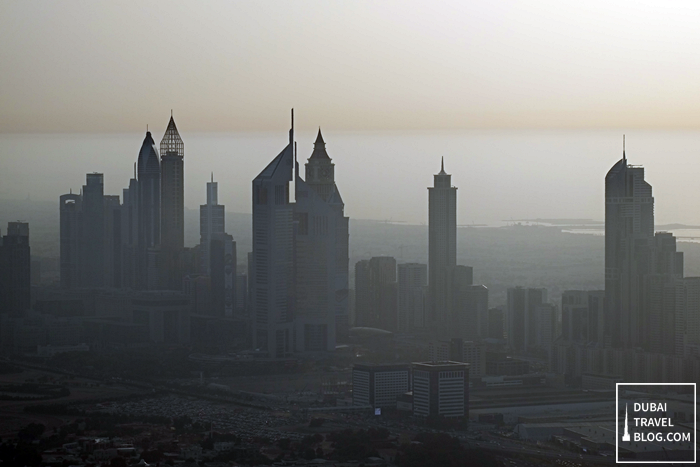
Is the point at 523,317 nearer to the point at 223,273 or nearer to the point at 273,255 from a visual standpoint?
the point at 273,255

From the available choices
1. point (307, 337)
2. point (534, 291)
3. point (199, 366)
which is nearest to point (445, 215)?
point (534, 291)

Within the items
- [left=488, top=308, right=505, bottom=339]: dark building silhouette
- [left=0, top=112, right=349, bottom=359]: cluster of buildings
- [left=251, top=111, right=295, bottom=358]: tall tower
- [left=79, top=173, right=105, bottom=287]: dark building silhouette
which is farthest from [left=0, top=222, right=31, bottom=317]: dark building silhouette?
[left=488, top=308, right=505, bottom=339]: dark building silhouette

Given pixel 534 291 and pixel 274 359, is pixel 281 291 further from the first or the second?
pixel 534 291

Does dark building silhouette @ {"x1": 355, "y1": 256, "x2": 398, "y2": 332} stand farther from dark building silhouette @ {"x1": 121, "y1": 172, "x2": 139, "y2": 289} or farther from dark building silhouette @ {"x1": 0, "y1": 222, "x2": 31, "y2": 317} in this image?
dark building silhouette @ {"x1": 0, "y1": 222, "x2": 31, "y2": 317}

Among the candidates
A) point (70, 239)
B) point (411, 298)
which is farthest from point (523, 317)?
point (70, 239)

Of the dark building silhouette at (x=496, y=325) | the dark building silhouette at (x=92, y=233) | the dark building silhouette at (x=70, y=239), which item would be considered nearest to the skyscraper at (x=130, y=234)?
the dark building silhouette at (x=92, y=233)
